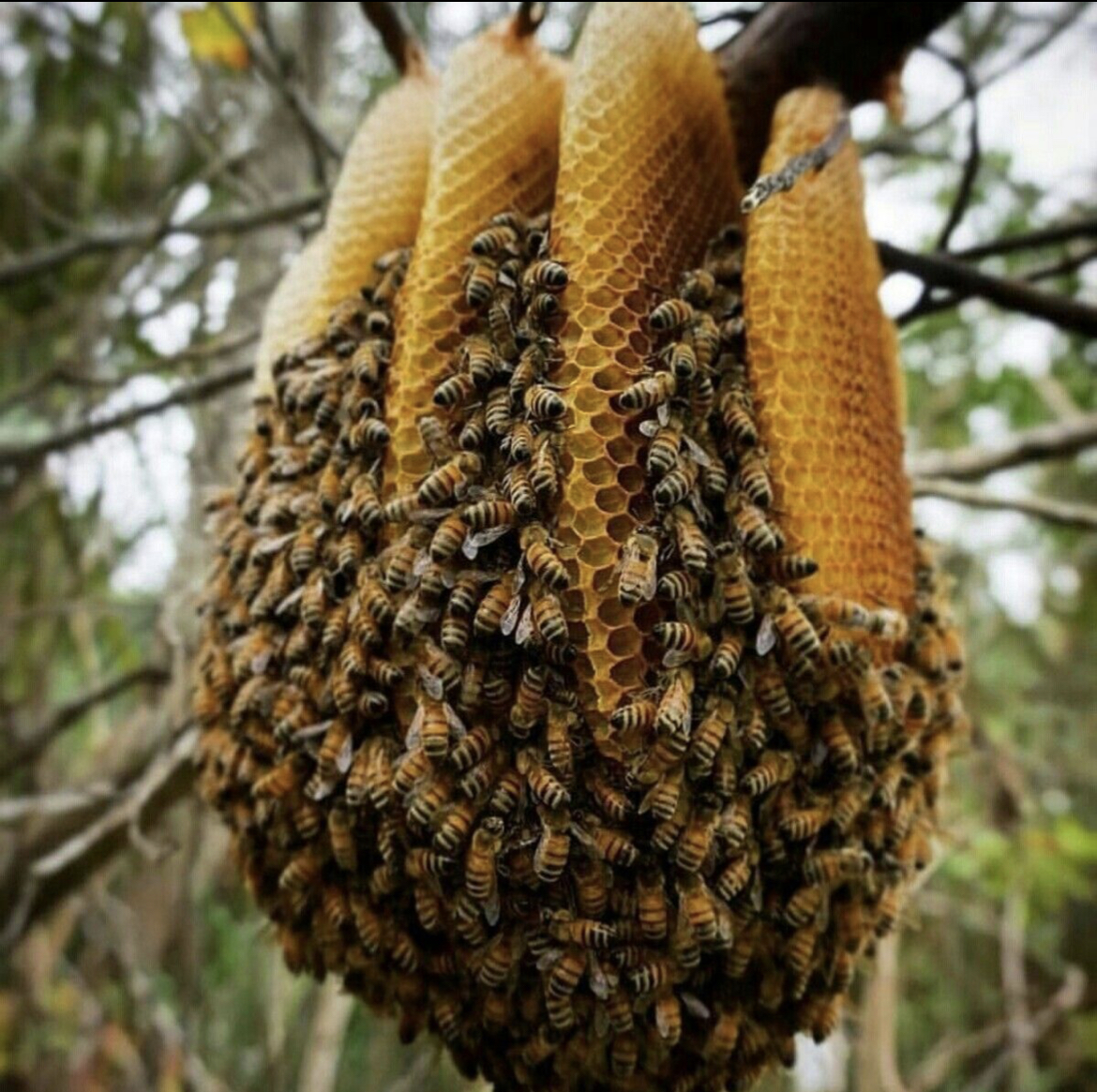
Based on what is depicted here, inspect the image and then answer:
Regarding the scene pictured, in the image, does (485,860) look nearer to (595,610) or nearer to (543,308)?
(595,610)

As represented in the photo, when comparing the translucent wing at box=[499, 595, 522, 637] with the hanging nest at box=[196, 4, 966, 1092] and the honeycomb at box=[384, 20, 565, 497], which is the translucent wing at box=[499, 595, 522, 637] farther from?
the honeycomb at box=[384, 20, 565, 497]

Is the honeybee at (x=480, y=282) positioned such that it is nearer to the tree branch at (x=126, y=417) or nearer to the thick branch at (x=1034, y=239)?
the thick branch at (x=1034, y=239)

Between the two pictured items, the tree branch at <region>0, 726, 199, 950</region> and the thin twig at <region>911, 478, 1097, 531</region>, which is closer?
the thin twig at <region>911, 478, 1097, 531</region>

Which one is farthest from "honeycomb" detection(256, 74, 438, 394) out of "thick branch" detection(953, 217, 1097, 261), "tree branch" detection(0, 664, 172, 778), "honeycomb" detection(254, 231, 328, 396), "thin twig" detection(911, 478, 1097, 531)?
"tree branch" detection(0, 664, 172, 778)

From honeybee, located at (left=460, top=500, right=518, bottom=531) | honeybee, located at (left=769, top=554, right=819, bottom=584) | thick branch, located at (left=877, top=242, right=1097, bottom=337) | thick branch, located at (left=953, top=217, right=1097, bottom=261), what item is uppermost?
thick branch, located at (left=953, top=217, right=1097, bottom=261)

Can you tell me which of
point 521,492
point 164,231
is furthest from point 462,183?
point 164,231

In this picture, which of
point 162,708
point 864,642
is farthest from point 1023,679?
point 864,642

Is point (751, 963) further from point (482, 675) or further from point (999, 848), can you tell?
point (999, 848)

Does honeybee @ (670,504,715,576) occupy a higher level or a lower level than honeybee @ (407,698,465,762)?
higher
